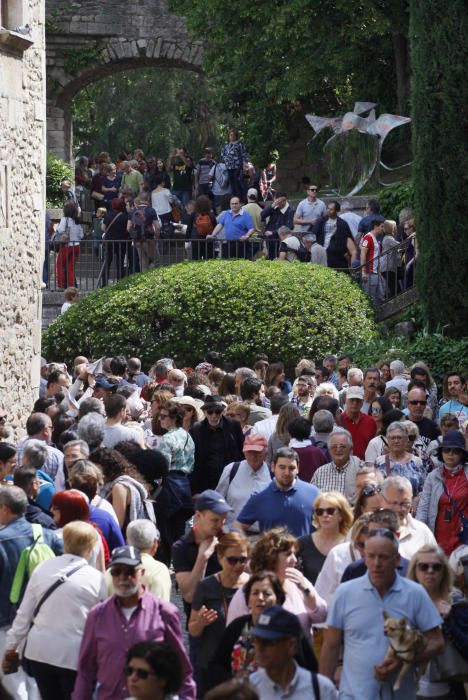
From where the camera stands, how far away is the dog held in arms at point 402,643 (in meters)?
6.84

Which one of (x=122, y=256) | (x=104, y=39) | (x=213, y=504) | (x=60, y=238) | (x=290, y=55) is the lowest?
(x=213, y=504)

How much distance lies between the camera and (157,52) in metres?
33.7

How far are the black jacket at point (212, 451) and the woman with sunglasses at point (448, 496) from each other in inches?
84.3

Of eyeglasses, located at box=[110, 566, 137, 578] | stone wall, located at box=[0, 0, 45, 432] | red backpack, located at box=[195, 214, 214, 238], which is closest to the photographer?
eyeglasses, located at box=[110, 566, 137, 578]

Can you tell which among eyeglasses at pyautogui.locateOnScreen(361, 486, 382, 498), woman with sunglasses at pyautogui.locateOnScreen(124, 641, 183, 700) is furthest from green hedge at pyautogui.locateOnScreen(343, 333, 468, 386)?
woman with sunglasses at pyautogui.locateOnScreen(124, 641, 183, 700)

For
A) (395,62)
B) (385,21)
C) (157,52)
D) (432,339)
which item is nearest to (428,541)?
(432,339)

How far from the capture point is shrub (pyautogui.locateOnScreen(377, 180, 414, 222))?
81.7ft

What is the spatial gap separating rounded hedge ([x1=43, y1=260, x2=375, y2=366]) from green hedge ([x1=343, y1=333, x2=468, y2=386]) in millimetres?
681

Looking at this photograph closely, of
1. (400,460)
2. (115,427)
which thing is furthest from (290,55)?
(400,460)

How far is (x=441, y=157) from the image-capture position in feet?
66.9

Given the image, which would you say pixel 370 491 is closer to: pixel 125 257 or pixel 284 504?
pixel 284 504

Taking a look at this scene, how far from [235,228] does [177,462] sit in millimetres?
13258

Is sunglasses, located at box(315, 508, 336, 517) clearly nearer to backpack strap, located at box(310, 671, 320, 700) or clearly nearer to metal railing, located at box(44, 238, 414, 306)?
backpack strap, located at box(310, 671, 320, 700)

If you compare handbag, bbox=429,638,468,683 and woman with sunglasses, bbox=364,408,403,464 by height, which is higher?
woman with sunglasses, bbox=364,408,403,464
